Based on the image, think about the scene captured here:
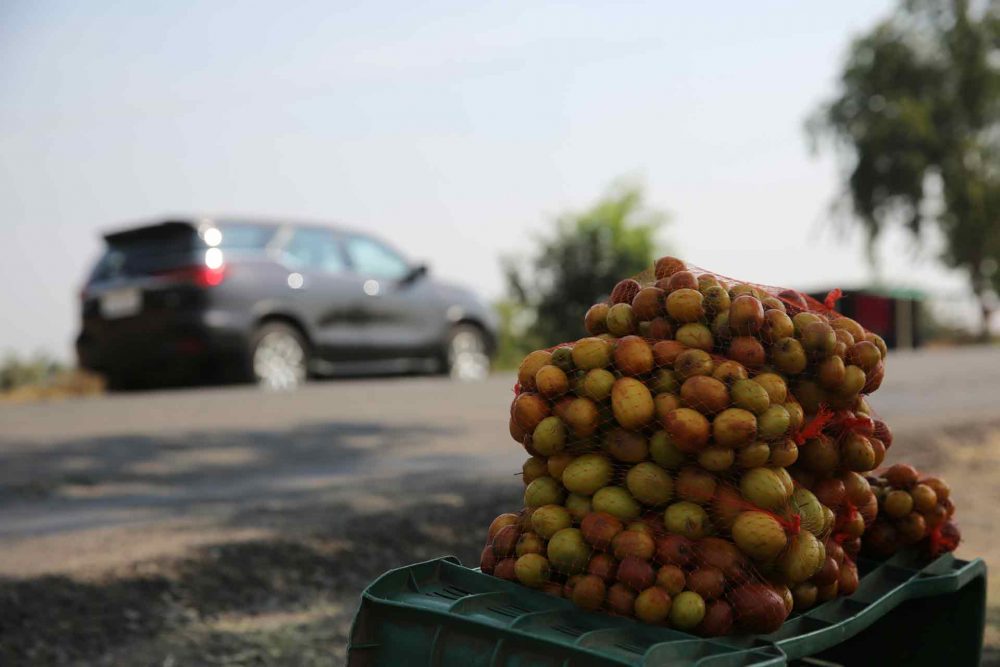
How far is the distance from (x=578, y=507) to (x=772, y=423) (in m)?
0.51

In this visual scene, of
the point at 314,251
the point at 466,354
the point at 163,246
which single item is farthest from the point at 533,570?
the point at 466,354

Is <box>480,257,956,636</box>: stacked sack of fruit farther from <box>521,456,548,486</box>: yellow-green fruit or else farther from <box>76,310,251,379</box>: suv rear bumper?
<box>76,310,251,379</box>: suv rear bumper

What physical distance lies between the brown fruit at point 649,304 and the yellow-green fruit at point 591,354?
0.50 ft

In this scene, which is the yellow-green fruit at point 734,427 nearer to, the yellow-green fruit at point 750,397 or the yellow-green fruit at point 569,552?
the yellow-green fruit at point 750,397

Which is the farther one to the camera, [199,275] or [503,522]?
[199,275]

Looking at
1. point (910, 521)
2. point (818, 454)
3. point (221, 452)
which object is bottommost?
point (221, 452)

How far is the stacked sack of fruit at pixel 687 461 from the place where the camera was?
2.55m

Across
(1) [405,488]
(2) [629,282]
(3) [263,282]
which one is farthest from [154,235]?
(2) [629,282]

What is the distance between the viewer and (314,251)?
13.4m

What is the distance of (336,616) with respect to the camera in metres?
4.53

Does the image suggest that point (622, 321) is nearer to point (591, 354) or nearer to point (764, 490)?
point (591, 354)

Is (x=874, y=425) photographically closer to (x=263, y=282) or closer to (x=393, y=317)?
(x=263, y=282)

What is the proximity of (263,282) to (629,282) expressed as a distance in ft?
32.2

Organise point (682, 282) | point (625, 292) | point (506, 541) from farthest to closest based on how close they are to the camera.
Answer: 1. point (625, 292)
2. point (682, 282)
3. point (506, 541)
